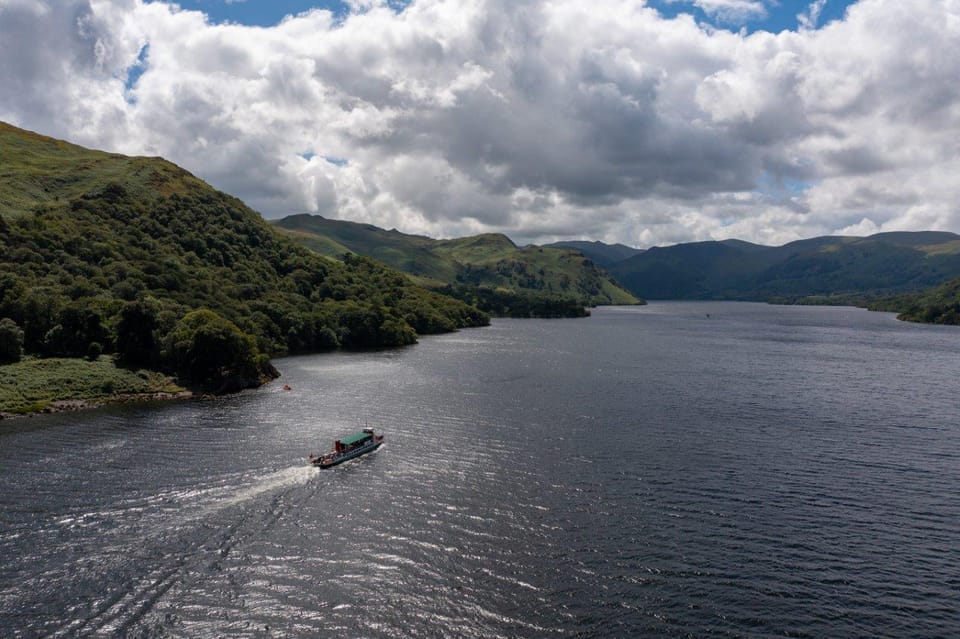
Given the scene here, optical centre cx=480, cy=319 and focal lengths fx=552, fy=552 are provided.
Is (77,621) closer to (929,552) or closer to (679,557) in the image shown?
(679,557)

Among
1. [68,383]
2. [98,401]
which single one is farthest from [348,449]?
[68,383]

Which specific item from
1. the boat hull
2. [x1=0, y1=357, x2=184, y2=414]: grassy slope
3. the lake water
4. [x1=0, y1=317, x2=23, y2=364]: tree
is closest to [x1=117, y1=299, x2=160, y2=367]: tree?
[x1=0, y1=357, x2=184, y2=414]: grassy slope

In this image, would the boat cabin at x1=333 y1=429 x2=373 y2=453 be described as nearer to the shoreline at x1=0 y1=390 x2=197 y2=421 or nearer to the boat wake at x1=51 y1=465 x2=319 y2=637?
the boat wake at x1=51 y1=465 x2=319 y2=637

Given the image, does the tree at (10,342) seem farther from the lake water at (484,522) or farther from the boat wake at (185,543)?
the boat wake at (185,543)

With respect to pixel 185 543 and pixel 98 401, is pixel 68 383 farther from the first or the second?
pixel 185 543

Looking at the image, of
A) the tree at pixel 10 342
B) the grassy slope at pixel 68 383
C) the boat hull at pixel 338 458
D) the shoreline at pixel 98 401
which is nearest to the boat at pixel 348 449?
the boat hull at pixel 338 458
